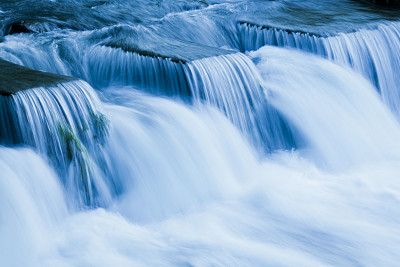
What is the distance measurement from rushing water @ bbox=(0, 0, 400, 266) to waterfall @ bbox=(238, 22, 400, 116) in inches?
0.7

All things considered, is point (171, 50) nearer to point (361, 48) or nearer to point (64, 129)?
point (64, 129)

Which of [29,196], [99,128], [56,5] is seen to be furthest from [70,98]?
[56,5]

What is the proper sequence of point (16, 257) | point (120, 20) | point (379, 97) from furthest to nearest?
point (120, 20) → point (379, 97) → point (16, 257)

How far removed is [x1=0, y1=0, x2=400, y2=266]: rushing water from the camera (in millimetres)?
3885

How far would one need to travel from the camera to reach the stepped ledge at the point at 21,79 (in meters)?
4.05

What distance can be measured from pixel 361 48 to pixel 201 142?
2688mm

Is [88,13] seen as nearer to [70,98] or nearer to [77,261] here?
[70,98]

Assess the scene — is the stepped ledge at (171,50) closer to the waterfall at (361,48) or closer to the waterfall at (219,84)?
the waterfall at (219,84)

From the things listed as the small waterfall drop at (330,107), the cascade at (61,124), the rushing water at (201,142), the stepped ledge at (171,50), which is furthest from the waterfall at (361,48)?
the cascade at (61,124)

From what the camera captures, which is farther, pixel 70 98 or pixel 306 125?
pixel 306 125

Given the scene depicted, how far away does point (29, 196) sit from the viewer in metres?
3.78

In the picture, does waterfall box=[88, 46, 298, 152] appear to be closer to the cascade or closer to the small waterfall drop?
the small waterfall drop

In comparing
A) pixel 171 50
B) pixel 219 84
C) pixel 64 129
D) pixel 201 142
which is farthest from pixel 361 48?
pixel 64 129

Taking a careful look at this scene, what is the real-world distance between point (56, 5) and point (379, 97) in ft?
14.0
